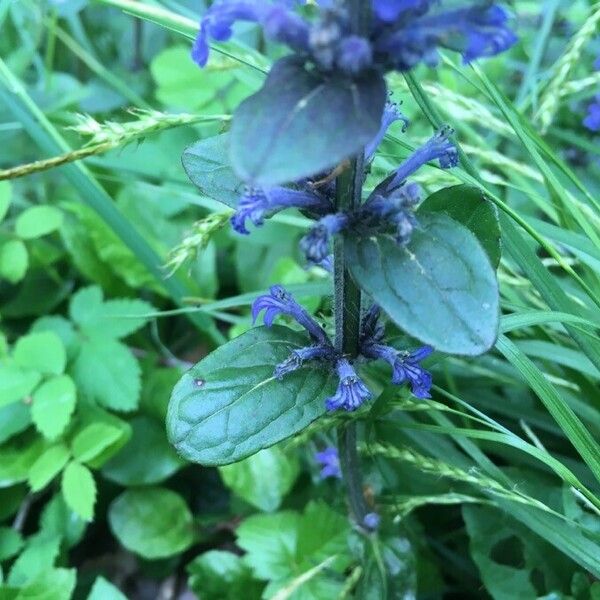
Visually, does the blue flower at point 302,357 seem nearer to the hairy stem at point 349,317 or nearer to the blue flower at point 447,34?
the hairy stem at point 349,317

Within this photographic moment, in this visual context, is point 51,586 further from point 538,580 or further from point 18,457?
point 538,580

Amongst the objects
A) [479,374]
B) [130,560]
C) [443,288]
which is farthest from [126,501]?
[443,288]

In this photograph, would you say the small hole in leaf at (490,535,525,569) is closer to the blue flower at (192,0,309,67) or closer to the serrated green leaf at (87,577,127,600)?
the serrated green leaf at (87,577,127,600)

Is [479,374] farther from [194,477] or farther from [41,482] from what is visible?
[41,482]

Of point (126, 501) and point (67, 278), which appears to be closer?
point (126, 501)

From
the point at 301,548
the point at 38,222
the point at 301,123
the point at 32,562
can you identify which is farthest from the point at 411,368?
the point at 38,222

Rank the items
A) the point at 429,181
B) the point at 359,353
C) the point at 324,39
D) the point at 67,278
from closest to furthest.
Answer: the point at 324,39
the point at 359,353
the point at 429,181
the point at 67,278

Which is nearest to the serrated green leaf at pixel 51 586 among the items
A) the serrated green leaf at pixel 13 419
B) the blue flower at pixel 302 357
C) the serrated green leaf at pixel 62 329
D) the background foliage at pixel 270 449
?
the background foliage at pixel 270 449
